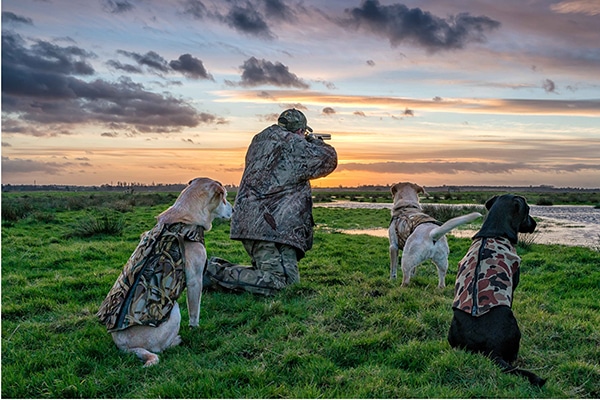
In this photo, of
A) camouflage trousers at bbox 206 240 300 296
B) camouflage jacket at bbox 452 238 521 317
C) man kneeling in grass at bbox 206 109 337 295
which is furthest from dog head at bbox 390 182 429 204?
camouflage jacket at bbox 452 238 521 317

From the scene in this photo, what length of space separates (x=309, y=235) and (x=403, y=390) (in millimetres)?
4085

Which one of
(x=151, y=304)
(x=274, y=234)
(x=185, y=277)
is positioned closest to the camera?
(x=151, y=304)

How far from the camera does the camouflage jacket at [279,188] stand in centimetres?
785

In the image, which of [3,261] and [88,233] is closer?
[3,261]

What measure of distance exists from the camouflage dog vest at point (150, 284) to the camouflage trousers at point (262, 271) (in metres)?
2.02

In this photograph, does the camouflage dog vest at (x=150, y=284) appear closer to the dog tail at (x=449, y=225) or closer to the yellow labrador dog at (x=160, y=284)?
the yellow labrador dog at (x=160, y=284)

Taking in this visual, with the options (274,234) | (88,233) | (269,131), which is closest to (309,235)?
(274,234)

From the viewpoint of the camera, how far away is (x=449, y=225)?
6.80 m

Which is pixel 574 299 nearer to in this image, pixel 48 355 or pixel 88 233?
pixel 48 355

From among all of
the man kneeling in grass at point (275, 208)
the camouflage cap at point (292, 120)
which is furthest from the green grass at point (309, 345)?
the camouflage cap at point (292, 120)

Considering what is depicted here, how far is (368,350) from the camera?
17.4ft

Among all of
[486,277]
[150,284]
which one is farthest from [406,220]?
[150,284]

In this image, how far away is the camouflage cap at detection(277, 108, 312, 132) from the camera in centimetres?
845

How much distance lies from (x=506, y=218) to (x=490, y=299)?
124 centimetres
